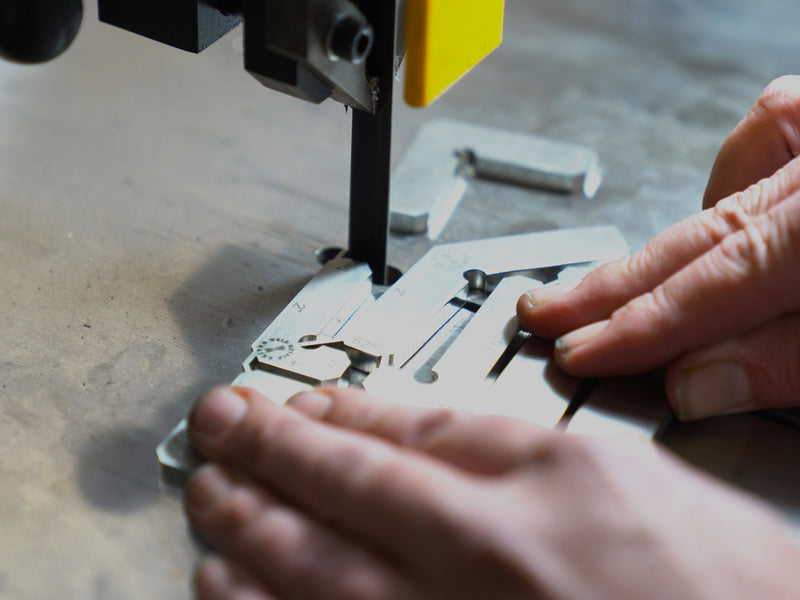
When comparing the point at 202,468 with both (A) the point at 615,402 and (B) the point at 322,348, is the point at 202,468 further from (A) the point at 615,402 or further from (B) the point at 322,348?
(A) the point at 615,402

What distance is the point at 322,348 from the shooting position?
84 cm

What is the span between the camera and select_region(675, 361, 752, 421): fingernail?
2.49 feet

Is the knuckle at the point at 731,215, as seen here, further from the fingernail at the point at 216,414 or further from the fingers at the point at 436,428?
the fingernail at the point at 216,414

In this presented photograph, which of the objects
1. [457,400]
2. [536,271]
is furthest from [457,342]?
[536,271]

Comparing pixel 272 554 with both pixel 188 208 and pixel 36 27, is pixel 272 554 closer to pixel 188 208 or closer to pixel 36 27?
pixel 36 27

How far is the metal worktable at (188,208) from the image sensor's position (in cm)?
74

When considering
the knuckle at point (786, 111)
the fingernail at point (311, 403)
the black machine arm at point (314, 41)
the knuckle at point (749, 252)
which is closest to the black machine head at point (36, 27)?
the black machine arm at point (314, 41)

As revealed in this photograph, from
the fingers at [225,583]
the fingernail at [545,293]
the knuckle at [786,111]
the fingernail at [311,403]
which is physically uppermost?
the knuckle at [786,111]

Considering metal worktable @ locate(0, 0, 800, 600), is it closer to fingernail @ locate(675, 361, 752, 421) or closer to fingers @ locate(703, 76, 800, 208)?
fingernail @ locate(675, 361, 752, 421)

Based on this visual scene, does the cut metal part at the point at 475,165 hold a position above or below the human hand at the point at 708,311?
below

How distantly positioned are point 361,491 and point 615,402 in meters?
0.31

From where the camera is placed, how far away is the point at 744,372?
76 cm

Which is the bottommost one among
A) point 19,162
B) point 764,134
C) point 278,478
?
point 19,162

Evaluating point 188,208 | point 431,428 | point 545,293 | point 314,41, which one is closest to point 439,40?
point 314,41
